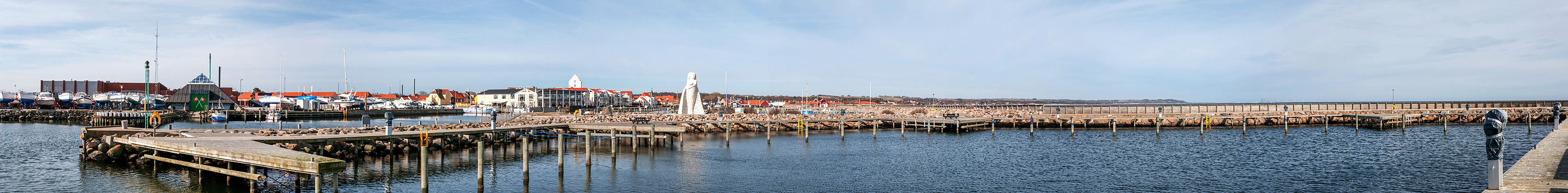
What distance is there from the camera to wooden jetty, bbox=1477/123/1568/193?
13.5 meters

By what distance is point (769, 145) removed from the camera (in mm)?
36812

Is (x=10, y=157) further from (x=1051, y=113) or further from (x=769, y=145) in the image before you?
(x=1051, y=113)

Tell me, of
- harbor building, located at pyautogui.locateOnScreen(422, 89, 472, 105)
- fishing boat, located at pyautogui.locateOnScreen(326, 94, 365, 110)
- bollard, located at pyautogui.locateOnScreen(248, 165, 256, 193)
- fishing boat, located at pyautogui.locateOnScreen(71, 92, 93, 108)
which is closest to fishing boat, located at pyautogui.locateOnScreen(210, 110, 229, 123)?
fishing boat, located at pyautogui.locateOnScreen(326, 94, 365, 110)

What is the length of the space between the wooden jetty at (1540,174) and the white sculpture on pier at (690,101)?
147ft

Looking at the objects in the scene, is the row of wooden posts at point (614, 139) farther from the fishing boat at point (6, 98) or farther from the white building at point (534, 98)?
the fishing boat at point (6, 98)

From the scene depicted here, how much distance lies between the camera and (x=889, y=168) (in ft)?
88.3

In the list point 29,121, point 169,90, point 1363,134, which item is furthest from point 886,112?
point 169,90

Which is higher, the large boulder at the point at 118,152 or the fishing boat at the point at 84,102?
the fishing boat at the point at 84,102

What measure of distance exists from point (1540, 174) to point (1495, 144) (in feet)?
12.0

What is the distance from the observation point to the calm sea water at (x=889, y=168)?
21.1m

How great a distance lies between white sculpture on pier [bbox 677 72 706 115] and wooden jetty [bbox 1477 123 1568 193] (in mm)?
44842

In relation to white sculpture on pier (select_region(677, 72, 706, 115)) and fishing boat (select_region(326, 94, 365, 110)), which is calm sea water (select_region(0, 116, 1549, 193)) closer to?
white sculpture on pier (select_region(677, 72, 706, 115))

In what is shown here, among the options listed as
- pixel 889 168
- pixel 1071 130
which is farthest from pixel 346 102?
pixel 889 168

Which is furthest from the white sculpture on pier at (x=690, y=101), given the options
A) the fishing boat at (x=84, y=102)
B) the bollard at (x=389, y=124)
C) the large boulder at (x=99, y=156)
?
the fishing boat at (x=84, y=102)
